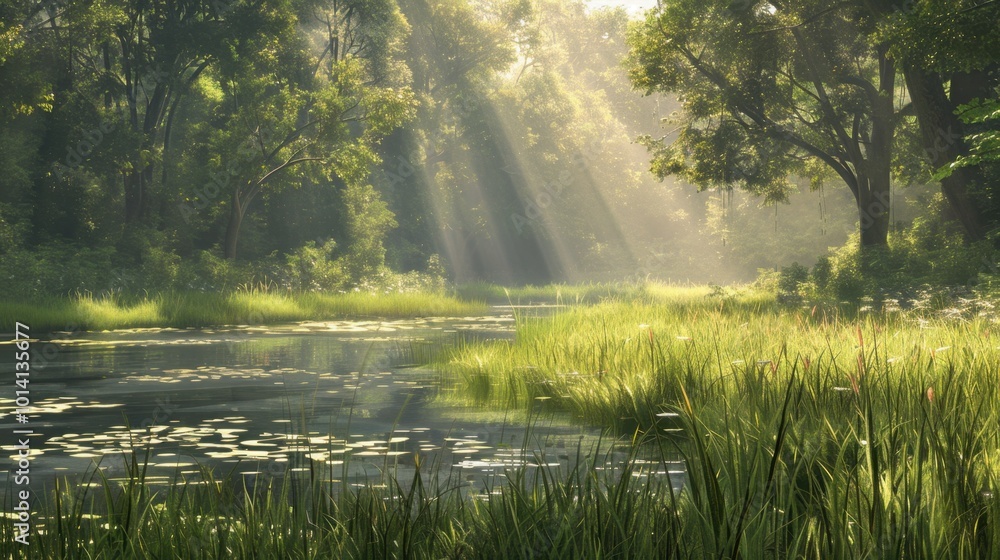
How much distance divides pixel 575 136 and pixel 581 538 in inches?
2227

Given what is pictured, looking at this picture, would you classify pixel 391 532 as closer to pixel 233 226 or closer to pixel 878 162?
pixel 878 162

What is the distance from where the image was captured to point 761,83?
27281 millimetres

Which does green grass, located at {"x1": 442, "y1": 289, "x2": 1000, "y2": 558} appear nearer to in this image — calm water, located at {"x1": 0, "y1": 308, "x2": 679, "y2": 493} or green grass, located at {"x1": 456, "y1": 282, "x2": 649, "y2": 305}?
calm water, located at {"x1": 0, "y1": 308, "x2": 679, "y2": 493}

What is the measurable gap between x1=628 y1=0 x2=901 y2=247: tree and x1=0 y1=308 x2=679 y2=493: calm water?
38.3ft

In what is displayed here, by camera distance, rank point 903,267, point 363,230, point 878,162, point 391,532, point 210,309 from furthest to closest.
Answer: point 363,230 < point 878,162 < point 210,309 < point 903,267 < point 391,532

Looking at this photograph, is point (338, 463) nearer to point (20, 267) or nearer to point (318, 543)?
point (318, 543)

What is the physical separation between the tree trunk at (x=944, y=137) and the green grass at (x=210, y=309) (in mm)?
14754

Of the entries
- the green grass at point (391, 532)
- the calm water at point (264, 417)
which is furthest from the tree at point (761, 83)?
the green grass at point (391, 532)

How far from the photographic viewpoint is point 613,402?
970 centimetres

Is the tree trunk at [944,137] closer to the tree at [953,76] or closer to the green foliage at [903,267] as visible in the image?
the tree at [953,76]

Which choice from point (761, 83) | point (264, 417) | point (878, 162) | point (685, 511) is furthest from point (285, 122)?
Result: point (685, 511)

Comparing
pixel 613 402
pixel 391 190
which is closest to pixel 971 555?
pixel 613 402

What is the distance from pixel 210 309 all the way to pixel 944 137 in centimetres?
1761

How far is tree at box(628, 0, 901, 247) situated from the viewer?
86.9 feet
